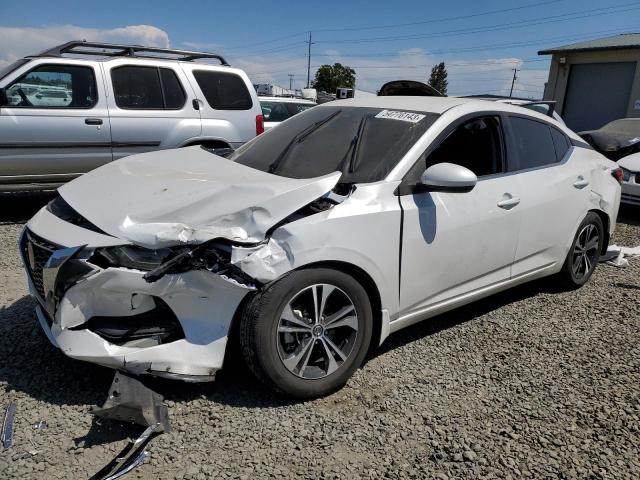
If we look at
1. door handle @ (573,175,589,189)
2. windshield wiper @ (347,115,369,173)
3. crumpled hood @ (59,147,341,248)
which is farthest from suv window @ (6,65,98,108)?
door handle @ (573,175,589,189)

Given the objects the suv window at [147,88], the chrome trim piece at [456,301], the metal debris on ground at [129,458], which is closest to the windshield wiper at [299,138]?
the chrome trim piece at [456,301]

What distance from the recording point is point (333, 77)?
65125mm

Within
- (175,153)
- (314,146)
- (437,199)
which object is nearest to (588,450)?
(437,199)

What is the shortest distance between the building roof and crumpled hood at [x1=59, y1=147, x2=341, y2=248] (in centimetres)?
1843

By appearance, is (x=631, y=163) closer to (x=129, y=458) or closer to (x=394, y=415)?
(x=394, y=415)

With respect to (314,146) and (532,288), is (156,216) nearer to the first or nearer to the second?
(314,146)

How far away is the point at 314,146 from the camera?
3.39 meters

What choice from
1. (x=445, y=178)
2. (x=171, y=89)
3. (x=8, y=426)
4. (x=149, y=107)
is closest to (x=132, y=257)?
(x=8, y=426)

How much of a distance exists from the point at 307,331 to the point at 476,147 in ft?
5.87

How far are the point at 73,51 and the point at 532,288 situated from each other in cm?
626

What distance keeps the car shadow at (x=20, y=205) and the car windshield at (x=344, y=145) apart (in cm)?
409

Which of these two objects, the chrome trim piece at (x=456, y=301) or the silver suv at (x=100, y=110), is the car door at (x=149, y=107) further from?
the chrome trim piece at (x=456, y=301)

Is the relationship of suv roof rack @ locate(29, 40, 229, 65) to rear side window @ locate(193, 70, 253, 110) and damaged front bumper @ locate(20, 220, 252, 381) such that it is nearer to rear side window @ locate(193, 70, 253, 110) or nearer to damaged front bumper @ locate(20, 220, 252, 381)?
rear side window @ locate(193, 70, 253, 110)

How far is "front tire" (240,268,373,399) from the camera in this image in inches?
97.0
